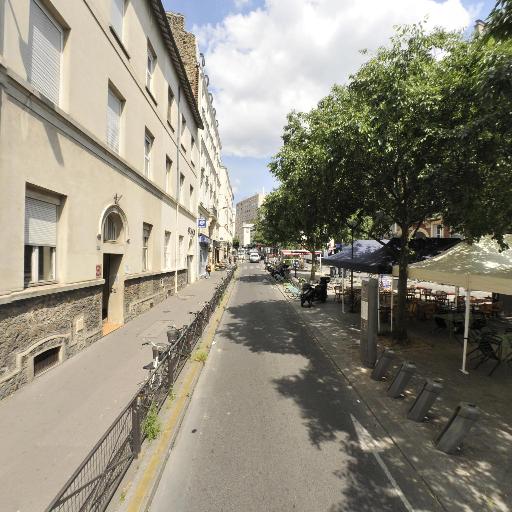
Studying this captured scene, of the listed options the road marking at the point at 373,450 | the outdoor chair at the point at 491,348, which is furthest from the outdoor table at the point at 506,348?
the road marking at the point at 373,450

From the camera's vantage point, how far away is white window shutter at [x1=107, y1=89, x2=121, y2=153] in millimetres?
11094

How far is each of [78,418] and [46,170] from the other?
4.99m

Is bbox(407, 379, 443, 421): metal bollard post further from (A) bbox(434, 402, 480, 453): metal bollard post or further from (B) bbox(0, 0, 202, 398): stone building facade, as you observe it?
(B) bbox(0, 0, 202, 398): stone building facade

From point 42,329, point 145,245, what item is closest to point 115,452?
point 42,329

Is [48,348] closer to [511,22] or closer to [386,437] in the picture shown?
[386,437]

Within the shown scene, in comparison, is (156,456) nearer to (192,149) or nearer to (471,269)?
(471,269)

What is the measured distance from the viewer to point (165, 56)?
664 inches

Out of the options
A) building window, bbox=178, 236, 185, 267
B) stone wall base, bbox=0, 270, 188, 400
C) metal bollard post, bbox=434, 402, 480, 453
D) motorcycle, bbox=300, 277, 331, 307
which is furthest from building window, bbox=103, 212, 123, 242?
building window, bbox=178, 236, 185, 267

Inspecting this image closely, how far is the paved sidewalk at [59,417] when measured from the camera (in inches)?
162

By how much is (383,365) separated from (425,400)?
1.88m

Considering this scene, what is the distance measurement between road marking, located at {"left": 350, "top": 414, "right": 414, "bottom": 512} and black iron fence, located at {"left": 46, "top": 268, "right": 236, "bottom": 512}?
11.0ft

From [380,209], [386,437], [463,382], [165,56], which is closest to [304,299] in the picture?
[380,209]

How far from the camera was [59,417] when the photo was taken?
5.66 metres

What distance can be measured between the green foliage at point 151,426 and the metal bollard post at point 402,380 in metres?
4.49
